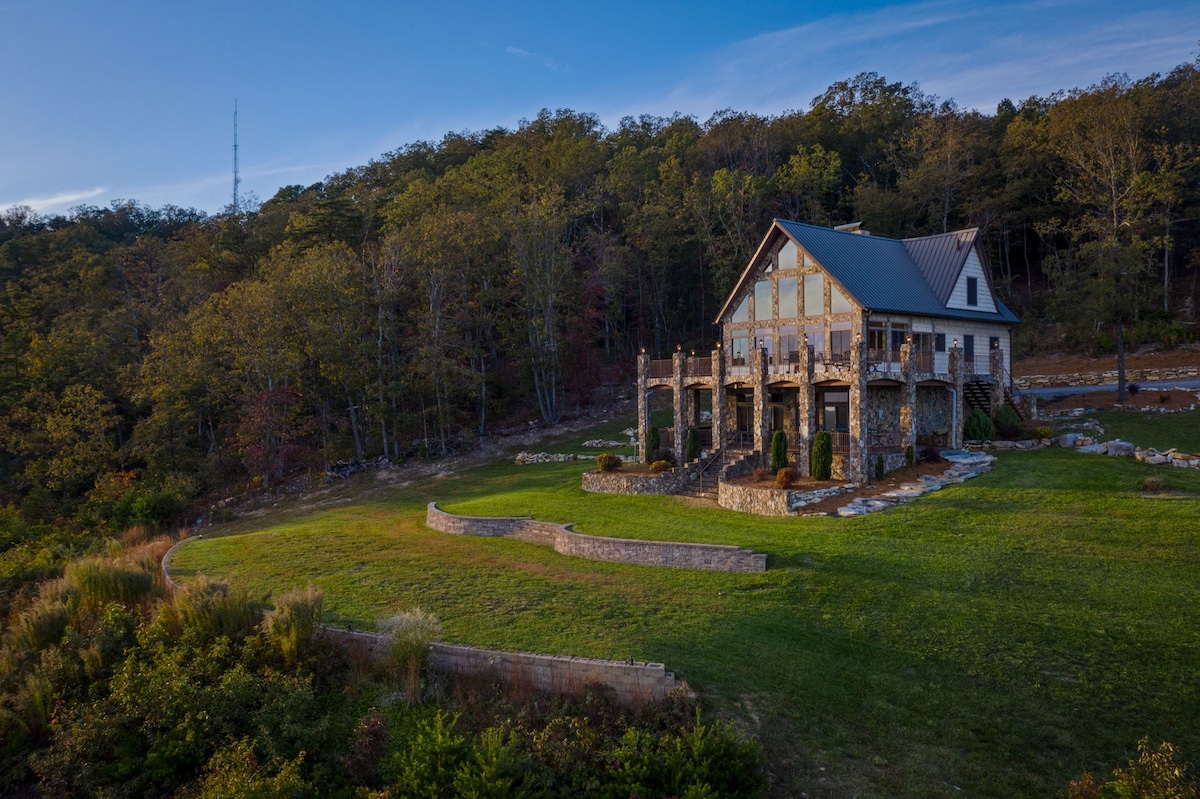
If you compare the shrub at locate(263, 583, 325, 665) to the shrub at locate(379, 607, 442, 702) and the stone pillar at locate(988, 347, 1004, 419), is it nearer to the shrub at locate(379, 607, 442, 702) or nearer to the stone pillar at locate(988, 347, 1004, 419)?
the shrub at locate(379, 607, 442, 702)

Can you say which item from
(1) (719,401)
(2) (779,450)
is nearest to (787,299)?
(1) (719,401)

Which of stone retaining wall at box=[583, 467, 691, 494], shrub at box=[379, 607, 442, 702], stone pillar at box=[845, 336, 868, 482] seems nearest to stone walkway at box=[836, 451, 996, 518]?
stone pillar at box=[845, 336, 868, 482]

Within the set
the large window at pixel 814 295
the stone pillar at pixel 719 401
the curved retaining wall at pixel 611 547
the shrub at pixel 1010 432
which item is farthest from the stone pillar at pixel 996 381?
the curved retaining wall at pixel 611 547

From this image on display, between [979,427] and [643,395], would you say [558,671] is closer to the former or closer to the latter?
[643,395]

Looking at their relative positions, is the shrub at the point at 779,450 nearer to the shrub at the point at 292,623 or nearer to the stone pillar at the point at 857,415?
the stone pillar at the point at 857,415

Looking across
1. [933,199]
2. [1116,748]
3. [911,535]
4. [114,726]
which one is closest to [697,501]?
[911,535]

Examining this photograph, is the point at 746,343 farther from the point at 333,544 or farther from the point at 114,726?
the point at 114,726
